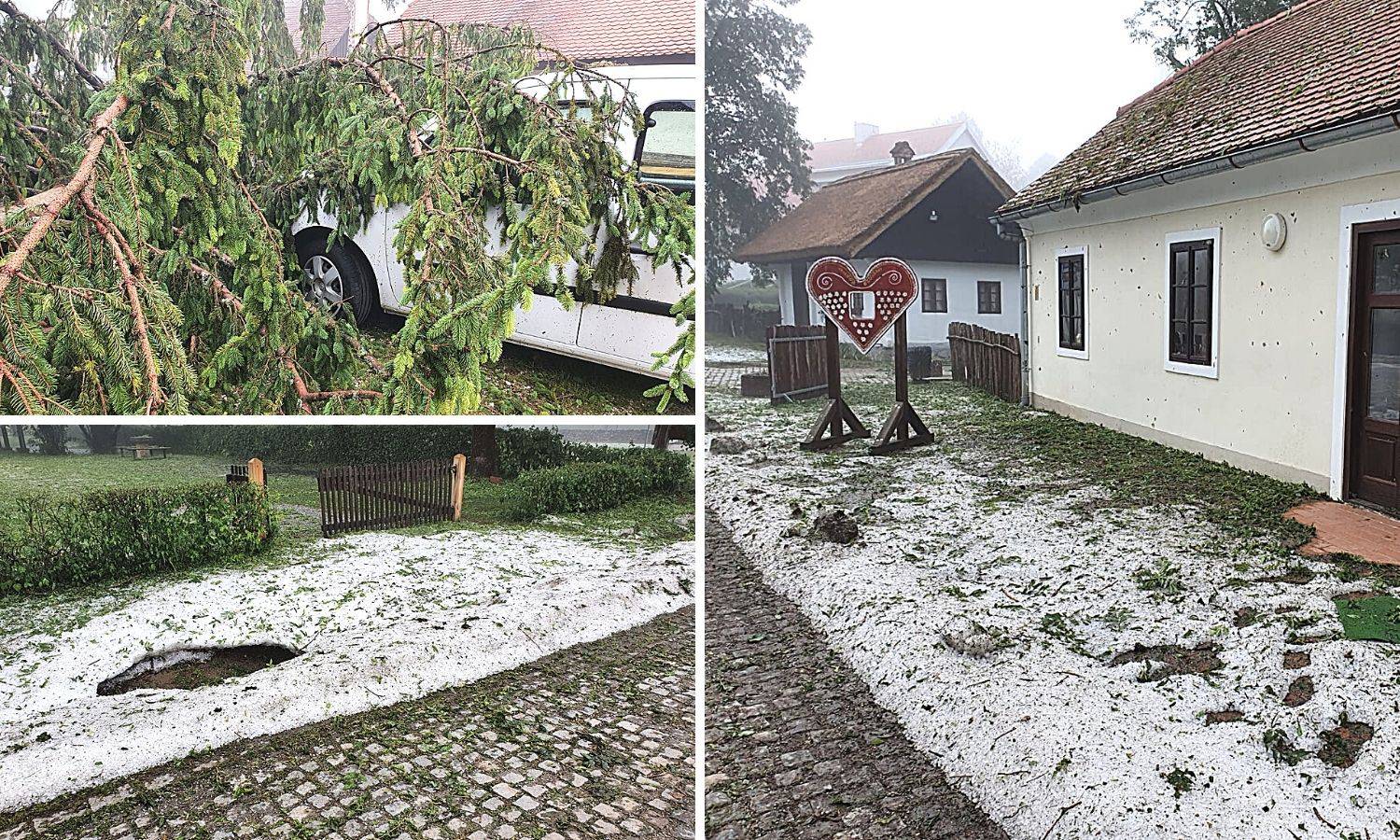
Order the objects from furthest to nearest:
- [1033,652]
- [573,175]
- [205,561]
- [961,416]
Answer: [961,416] → [1033,652] → [205,561] → [573,175]

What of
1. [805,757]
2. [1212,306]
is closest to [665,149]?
[805,757]

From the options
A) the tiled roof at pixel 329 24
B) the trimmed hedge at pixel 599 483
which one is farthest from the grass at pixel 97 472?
the tiled roof at pixel 329 24

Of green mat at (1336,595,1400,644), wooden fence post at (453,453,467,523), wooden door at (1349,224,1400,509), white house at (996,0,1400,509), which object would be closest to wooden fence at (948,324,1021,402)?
white house at (996,0,1400,509)

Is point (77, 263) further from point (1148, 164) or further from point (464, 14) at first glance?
point (1148, 164)

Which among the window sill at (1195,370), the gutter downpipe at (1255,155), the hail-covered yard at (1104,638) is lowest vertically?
the hail-covered yard at (1104,638)

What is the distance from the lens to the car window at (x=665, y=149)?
59.7 inches

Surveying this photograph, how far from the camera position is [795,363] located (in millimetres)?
9695

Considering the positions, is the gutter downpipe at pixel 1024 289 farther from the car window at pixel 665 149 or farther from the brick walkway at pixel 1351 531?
the car window at pixel 665 149

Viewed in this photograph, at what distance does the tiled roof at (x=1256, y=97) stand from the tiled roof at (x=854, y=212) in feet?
14.6

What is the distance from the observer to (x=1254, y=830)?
6.50ft

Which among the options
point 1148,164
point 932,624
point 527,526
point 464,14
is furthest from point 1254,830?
point 1148,164

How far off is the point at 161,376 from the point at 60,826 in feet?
3.20

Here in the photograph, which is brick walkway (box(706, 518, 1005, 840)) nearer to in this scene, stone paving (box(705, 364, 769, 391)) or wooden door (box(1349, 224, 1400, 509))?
wooden door (box(1349, 224, 1400, 509))

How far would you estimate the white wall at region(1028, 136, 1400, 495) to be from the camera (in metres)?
4.35
